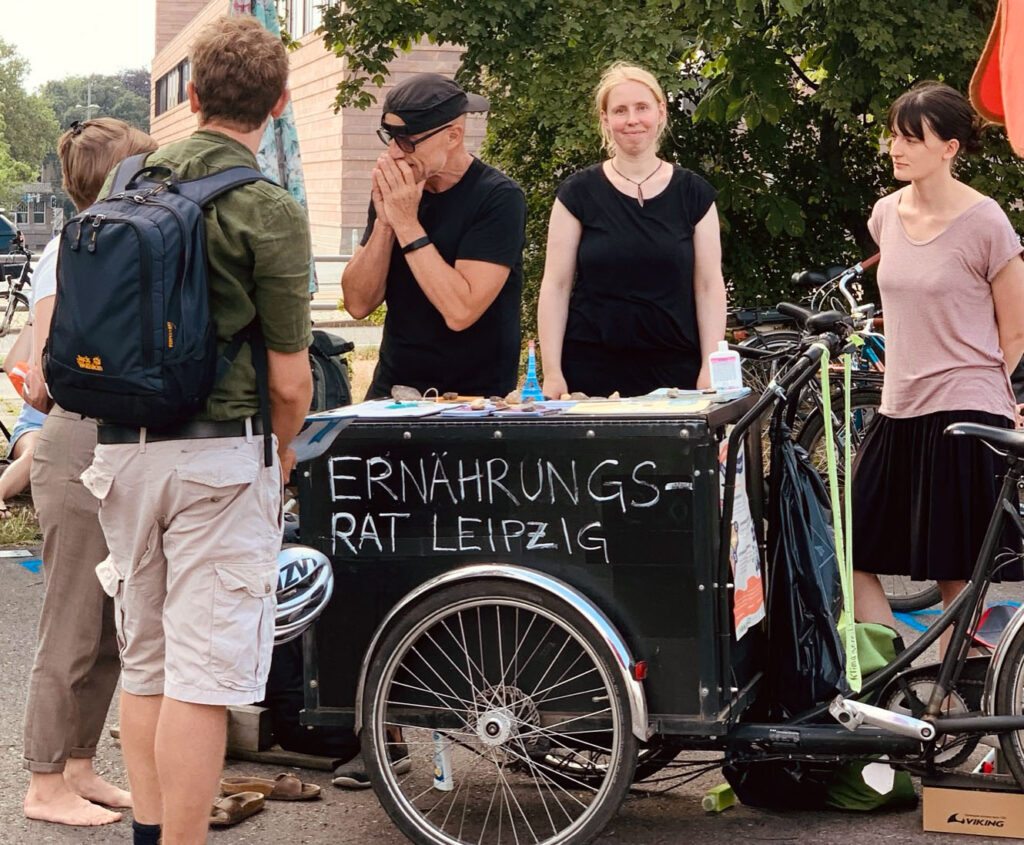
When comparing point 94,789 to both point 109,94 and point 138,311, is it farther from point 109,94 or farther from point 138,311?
point 109,94

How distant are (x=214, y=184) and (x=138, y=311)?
32 cm

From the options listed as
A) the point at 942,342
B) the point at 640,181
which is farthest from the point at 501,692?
the point at 640,181

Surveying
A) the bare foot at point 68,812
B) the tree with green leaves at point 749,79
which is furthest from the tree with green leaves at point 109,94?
the bare foot at point 68,812

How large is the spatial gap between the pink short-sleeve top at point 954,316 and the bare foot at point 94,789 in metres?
2.48

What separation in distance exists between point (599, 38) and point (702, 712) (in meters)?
6.07

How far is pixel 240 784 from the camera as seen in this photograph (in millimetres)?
4230

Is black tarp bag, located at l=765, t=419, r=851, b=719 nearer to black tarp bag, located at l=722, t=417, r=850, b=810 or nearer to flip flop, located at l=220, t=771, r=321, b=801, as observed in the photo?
black tarp bag, located at l=722, t=417, r=850, b=810

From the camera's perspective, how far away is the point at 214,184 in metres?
3.15

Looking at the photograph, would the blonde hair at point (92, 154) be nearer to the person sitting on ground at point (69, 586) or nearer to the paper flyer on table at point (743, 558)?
the person sitting on ground at point (69, 586)

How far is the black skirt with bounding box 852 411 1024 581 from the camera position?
168 inches

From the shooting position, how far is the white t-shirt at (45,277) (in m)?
3.81

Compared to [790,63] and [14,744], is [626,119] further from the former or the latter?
[790,63]

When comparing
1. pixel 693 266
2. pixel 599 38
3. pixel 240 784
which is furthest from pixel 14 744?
pixel 599 38

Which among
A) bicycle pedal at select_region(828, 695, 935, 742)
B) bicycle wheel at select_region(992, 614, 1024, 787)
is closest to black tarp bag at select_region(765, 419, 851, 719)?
bicycle pedal at select_region(828, 695, 935, 742)
